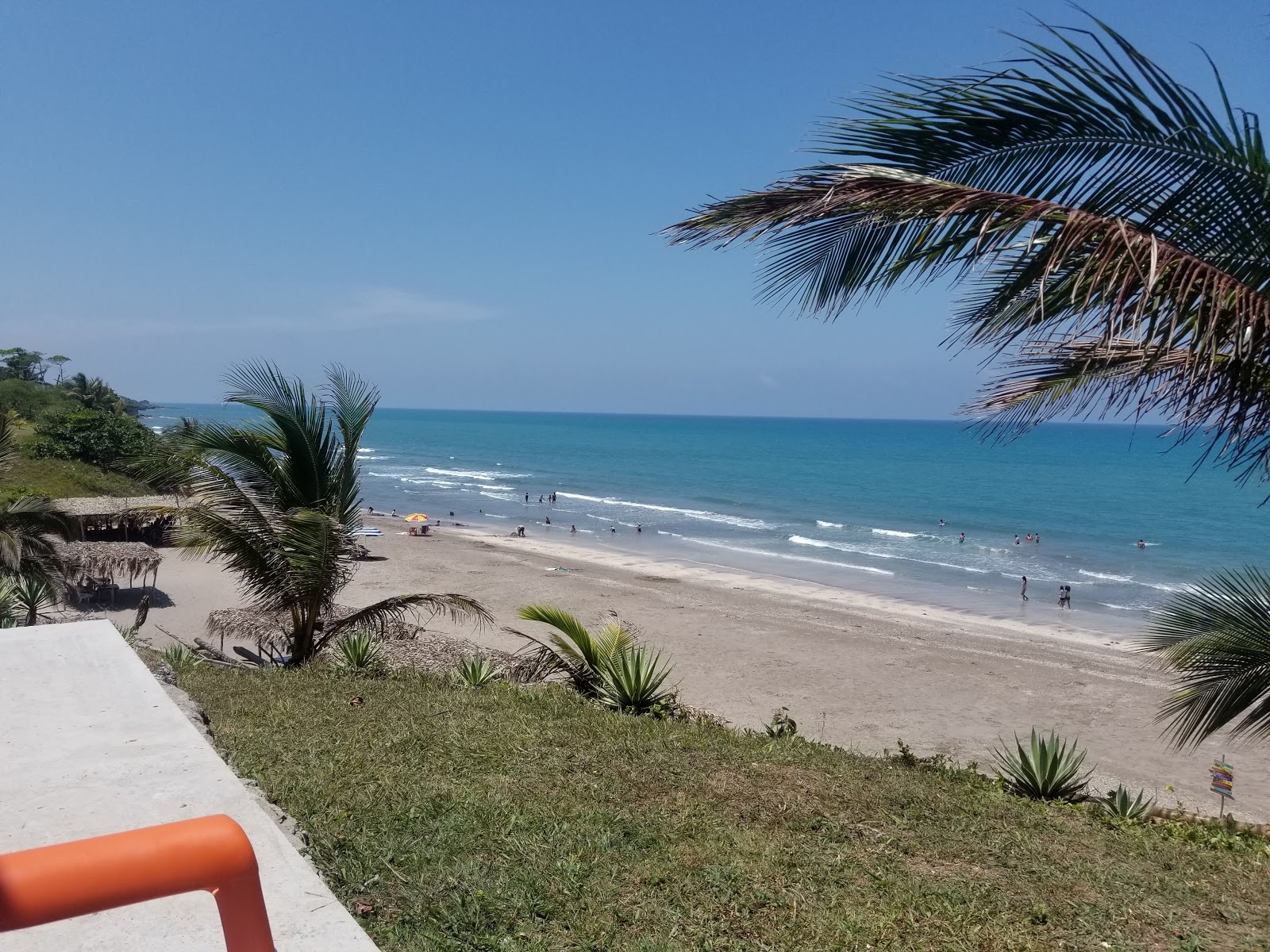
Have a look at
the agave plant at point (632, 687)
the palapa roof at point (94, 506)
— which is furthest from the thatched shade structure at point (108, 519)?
the agave plant at point (632, 687)

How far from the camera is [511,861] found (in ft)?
12.7

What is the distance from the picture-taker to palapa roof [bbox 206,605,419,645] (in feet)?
48.2

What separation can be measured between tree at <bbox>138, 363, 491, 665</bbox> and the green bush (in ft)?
90.7

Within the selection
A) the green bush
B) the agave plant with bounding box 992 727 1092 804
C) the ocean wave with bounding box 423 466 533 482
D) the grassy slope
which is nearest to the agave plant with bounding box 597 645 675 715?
the grassy slope

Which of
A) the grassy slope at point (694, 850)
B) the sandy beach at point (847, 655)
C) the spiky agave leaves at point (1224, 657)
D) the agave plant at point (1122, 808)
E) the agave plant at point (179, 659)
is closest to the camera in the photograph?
the grassy slope at point (694, 850)

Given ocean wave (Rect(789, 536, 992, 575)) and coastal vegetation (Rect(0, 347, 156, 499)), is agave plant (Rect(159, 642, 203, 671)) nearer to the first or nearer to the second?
coastal vegetation (Rect(0, 347, 156, 499))

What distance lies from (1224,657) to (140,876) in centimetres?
543

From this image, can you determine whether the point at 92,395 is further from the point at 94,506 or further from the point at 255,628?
the point at 255,628

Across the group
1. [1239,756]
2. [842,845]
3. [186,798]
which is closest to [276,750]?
[186,798]

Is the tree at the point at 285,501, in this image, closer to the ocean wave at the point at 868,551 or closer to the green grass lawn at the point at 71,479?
the green grass lawn at the point at 71,479

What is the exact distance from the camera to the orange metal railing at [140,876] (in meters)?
1.28

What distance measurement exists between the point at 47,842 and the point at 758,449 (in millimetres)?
121720

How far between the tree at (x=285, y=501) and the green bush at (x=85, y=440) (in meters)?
27.7

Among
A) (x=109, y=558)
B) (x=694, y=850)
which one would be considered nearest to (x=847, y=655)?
(x=694, y=850)
